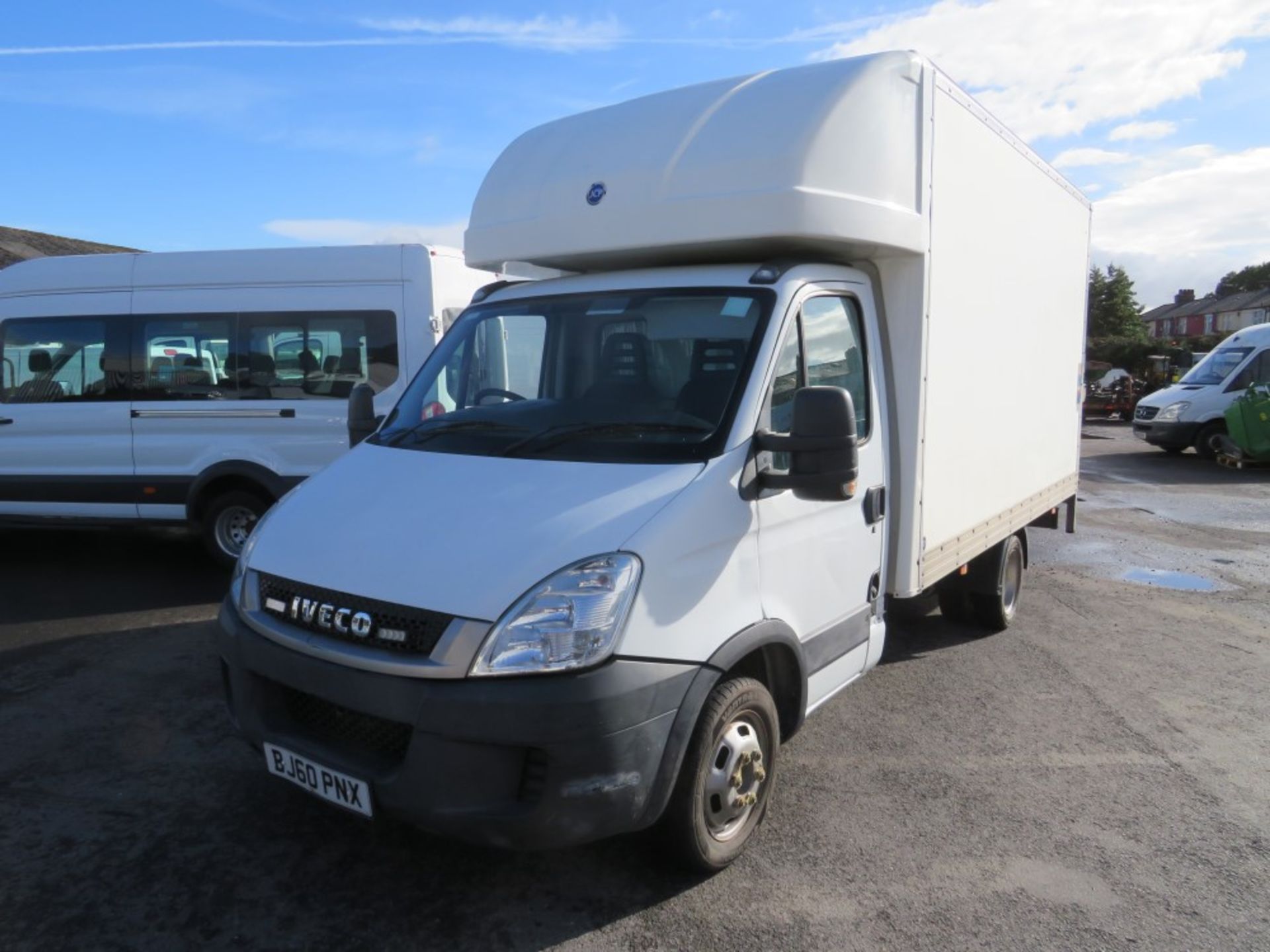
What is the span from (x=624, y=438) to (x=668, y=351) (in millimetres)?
485

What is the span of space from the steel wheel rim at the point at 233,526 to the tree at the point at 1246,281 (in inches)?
3726

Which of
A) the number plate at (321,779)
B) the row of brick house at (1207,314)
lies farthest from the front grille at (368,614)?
the row of brick house at (1207,314)

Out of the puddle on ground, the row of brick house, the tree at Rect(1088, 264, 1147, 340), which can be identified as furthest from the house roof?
the puddle on ground

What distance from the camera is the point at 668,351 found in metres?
3.83

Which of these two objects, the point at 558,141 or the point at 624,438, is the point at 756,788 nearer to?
the point at 624,438

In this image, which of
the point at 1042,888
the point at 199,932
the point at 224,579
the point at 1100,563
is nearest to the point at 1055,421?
the point at 1100,563

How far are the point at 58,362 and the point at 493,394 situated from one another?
566cm

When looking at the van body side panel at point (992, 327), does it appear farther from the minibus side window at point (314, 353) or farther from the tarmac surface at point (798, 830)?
the minibus side window at point (314, 353)

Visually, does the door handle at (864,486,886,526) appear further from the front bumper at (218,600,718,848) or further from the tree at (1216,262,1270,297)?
the tree at (1216,262,1270,297)

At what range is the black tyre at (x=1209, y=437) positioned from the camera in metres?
17.8

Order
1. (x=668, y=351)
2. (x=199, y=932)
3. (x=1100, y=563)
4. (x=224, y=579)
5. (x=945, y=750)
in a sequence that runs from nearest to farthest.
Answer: (x=199, y=932)
(x=668, y=351)
(x=945, y=750)
(x=224, y=579)
(x=1100, y=563)

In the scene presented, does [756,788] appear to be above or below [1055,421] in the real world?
below

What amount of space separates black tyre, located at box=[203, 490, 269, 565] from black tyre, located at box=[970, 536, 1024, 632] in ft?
18.1

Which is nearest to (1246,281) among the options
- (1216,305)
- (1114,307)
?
(1216,305)
